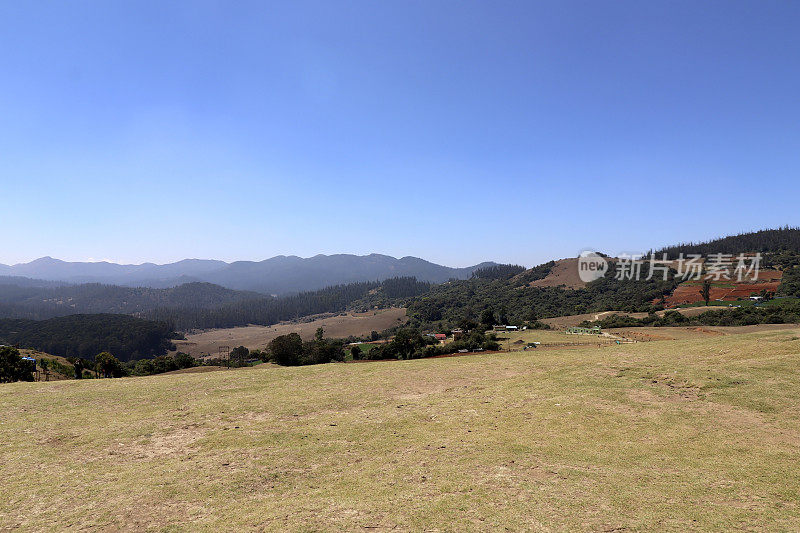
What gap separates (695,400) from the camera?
15422 millimetres

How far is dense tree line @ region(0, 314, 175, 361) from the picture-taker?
171 m

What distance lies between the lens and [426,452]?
1179cm

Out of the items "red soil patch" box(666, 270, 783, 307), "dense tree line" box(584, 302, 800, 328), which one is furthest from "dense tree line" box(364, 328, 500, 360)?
"red soil patch" box(666, 270, 783, 307)

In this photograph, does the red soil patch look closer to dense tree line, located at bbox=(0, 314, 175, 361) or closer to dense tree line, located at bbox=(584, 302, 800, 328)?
dense tree line, located at bbox=(584, 302, 800, 328)

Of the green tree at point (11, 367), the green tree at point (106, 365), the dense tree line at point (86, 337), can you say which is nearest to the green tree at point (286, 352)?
the green tree at point (106, 365)

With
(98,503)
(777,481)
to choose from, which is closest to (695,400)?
(777,481)

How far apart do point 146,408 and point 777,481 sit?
23323 mm

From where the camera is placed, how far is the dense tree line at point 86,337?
562ft

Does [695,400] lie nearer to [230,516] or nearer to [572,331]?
[230,516]

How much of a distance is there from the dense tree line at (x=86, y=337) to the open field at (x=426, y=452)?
654ft

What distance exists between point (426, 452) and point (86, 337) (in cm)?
22820

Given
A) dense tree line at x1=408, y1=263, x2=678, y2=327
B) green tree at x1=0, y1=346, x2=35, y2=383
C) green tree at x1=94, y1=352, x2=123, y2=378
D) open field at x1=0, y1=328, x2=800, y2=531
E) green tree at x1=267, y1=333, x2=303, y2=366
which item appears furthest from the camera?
dense tree line at x1=408, y1=263, x2=678, y2=327

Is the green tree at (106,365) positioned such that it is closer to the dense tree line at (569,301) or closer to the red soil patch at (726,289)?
the dense tree line at (569,301)

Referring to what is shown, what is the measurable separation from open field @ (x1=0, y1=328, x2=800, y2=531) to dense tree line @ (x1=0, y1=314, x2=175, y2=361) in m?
199
